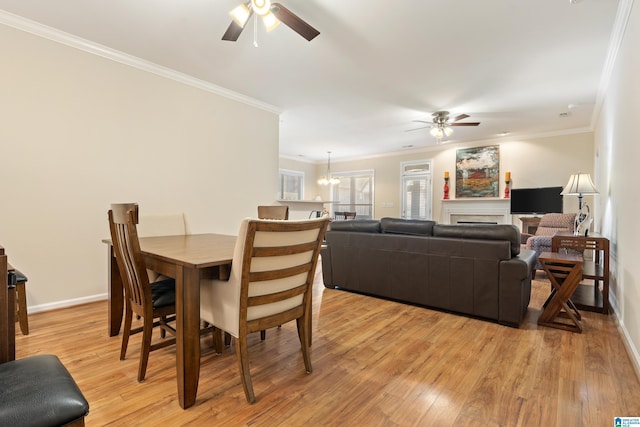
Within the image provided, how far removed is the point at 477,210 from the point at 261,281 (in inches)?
266

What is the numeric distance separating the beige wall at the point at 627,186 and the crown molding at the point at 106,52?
4055mm

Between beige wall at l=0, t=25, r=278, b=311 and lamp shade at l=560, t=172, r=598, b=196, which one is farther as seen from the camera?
lamp shade at l=560, t=172, r=598, b=196

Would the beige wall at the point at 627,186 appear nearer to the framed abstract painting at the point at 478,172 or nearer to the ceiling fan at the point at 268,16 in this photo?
the ceiling fan at the point at 268,16

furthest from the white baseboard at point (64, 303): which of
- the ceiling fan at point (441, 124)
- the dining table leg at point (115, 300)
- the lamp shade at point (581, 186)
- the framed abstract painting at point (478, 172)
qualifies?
the framed abstract painting at point (478, 172)

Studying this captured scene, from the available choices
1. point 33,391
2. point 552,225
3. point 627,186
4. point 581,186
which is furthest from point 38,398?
point 552,225

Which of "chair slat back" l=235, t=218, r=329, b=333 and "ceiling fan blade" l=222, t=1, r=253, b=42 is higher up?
"ceiling fan blade" l=222, t=1, r=253, b=42

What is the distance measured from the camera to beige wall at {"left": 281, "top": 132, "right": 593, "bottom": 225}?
5.97m

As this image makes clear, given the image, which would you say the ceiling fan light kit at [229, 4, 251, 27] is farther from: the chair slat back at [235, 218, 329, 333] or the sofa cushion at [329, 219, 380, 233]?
the sofa cushion at [329, 219, 380, 233]

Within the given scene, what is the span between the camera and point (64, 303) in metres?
2.97

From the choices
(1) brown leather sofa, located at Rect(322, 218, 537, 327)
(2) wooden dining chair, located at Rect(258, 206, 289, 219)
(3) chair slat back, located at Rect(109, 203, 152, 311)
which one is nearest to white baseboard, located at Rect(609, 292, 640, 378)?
(1) brown leather sofa, located at Rect(322, 218, 537, 327)

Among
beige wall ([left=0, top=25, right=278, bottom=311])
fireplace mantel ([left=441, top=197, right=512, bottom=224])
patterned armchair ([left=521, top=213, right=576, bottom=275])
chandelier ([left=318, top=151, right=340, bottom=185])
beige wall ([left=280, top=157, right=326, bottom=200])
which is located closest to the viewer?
beige wall ([left=0, top=25, right=278, bottom=311])

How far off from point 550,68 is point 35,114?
5.28 m

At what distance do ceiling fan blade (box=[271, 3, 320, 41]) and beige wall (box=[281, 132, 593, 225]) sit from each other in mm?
5986

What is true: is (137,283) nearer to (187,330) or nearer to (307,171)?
(187,330)
